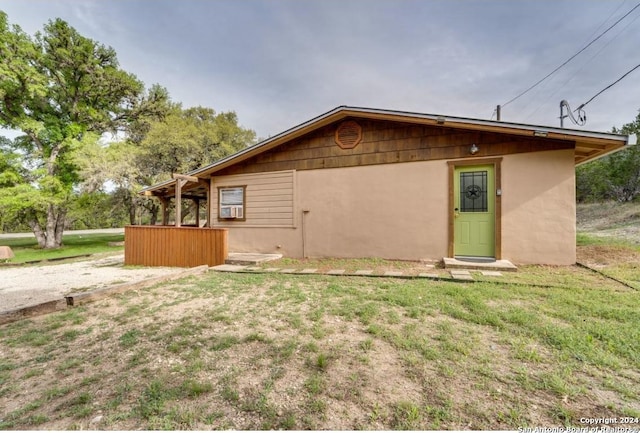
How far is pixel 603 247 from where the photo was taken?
695cm

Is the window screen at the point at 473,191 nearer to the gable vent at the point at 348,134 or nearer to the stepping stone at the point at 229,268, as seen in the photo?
the gable vent at the point at 348,134

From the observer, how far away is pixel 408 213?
6445mm

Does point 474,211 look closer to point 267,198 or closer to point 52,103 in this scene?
point 267,198

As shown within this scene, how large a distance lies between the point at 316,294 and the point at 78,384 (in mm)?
2708

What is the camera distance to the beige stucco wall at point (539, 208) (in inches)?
210

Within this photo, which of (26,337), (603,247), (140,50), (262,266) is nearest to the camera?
(26,337)

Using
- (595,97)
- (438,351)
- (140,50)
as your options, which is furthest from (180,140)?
(595,97)

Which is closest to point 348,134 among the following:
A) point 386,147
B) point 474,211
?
point 386,147

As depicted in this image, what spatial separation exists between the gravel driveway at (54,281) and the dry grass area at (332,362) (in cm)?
197

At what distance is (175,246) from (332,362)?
252 inches

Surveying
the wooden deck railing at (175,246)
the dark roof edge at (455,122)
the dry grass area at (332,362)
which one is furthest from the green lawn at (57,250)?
the dry grass area at (332,362)

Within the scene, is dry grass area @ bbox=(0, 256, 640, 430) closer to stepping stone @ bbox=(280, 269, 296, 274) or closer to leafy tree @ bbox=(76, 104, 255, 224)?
stepping stone @ bbox=(280, 269, 296, 274)

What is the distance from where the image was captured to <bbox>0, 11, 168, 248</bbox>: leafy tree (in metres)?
12.3

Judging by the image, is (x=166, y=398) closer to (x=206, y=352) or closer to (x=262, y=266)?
(x=206, y=352)
